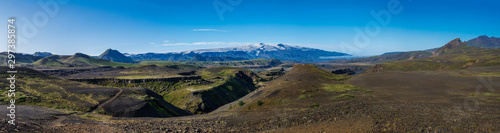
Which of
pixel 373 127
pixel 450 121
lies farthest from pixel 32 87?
pixel 450 121

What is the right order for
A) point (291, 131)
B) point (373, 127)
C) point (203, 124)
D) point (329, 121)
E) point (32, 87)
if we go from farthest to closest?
point (32, 87) < point (203, 124) < point (329, 121) < point (291, 131) < point (373, 127)

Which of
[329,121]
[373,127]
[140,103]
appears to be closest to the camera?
[373,127]

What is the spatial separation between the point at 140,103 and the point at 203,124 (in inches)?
1081

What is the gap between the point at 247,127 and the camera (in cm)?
2302

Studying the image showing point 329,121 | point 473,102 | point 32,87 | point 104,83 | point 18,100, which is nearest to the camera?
point 329,121

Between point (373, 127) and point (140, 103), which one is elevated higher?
point (373, 127)

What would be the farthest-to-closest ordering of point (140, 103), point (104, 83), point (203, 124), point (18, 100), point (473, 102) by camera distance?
point (104, 83)
point (140, 103)
point (18, 100)
point (473, 102)
point (203, 124)

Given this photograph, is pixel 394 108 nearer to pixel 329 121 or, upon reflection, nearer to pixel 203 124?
pixel 329 121

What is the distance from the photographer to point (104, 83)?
115812mm

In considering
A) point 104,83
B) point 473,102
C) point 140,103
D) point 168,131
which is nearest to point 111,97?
point 140,103

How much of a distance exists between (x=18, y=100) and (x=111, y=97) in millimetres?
14948

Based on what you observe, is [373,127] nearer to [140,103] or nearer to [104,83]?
[140,103]

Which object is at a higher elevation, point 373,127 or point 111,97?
point 373,127

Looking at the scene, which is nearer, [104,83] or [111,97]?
[111,97]
